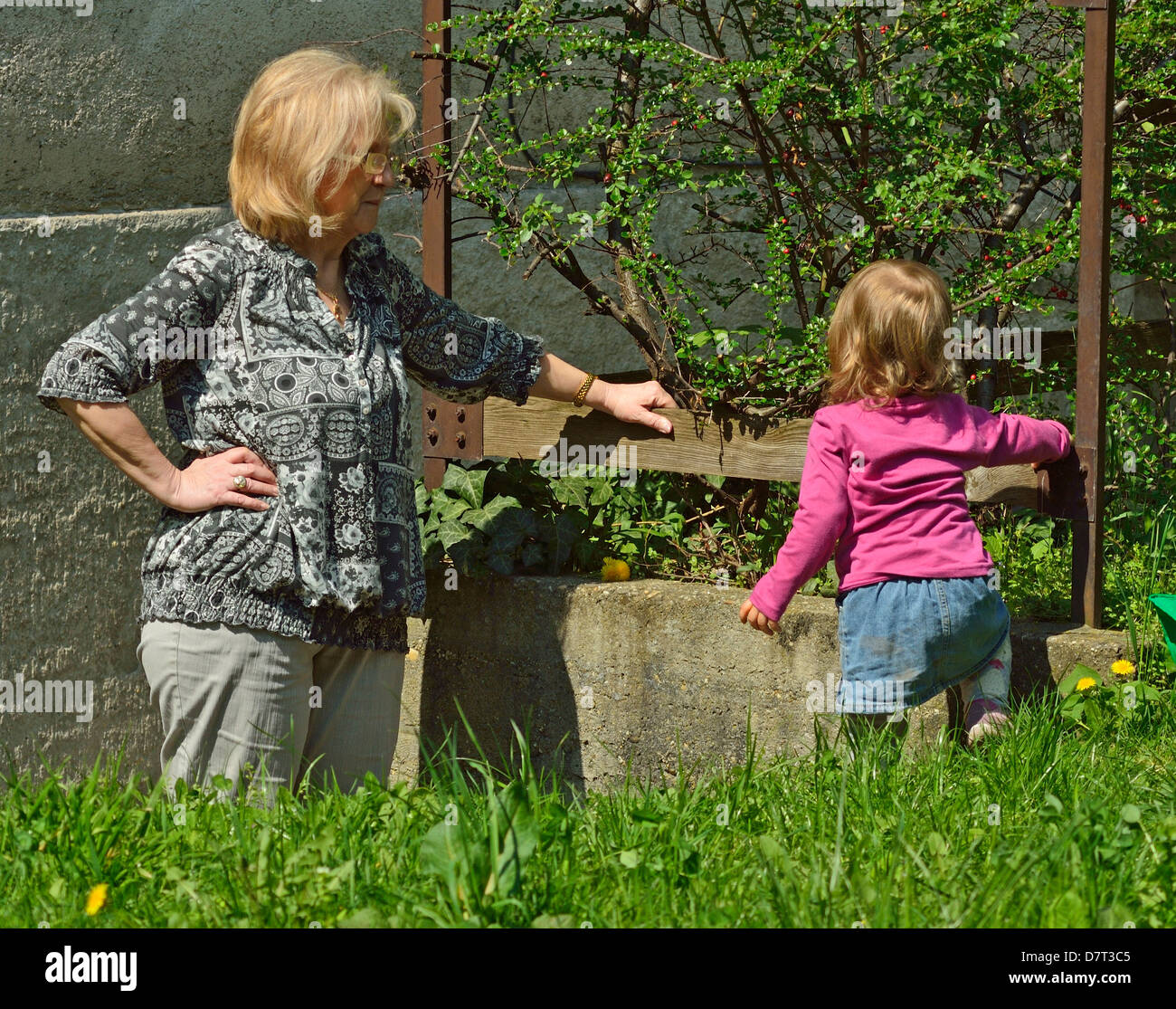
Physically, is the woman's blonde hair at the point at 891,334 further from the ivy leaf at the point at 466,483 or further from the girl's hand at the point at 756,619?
the ivy leaf at the point at 466,483

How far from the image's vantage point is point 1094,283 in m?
3.37

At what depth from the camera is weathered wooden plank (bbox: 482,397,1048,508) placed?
3.51 meters

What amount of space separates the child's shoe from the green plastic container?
16.0 inches

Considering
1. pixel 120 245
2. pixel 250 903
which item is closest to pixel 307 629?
pixel 250 903

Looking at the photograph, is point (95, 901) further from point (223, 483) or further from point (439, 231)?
point (439, 231)

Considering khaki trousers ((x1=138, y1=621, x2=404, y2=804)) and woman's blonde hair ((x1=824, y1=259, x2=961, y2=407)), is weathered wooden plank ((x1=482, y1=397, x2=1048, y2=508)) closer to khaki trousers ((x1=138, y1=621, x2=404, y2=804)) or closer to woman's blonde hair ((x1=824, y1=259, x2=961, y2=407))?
woman's blonde hair ((x1=824, y1=259, x2=961, y2=407))

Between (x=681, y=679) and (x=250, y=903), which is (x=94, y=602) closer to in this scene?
(x=681, y=679)

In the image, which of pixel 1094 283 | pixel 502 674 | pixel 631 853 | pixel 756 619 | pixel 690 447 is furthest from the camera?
pixel 502 674

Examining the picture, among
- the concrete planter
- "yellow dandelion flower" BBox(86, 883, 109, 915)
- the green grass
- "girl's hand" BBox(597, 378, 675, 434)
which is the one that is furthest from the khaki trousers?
"girl's hand" BBox(597, 378, 675, 434)

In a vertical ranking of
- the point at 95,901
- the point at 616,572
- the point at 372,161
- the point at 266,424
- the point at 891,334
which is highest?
the point at 372,161

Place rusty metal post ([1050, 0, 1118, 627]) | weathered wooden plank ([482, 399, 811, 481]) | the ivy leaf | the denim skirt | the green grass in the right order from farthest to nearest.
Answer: the ivy leaf
weathered wooden plank ([482, 399, 811, 481])
rusty metal post ([1050, 0, 1118, 627])
the denim skirt
the green grass

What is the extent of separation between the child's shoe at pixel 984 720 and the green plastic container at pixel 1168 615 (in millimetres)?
405

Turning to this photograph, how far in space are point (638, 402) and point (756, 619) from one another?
2.25ft

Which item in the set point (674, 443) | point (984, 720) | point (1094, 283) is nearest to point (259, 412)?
point (674, 443)
